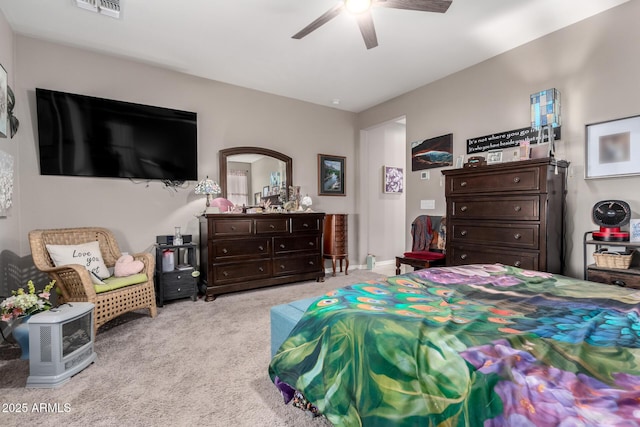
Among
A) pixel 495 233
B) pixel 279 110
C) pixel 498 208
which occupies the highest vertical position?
pixel 279 110

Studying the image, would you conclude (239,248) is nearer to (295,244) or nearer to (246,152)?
(295,244)

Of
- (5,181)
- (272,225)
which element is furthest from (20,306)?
(272,225)

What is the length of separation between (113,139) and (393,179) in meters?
4.66

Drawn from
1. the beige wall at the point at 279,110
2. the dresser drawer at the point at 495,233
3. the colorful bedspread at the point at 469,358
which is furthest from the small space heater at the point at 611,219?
the colorful bedspread at the point at 469,358

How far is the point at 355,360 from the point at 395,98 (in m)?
4.67

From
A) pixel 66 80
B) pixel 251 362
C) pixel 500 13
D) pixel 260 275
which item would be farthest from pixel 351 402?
pixel 66 80

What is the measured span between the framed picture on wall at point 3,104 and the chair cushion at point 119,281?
1545mm

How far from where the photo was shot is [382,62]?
3668 millimetres

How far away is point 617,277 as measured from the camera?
7.59ft

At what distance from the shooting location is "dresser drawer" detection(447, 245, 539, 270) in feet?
8.73

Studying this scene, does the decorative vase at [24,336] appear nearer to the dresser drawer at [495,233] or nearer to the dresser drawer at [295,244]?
the dresser drawer at [295,244]

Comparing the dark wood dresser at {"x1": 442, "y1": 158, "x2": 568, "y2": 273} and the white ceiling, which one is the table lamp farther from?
the dark wood dresser at {"x1": 442, "y1": 158, "x2": 568, "y2": 273}

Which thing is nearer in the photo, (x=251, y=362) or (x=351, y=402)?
(x=351, y=402)

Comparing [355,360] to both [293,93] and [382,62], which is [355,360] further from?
[293,93]
